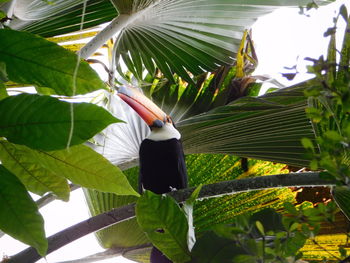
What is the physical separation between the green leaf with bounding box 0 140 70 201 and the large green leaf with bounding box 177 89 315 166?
21.9 inches

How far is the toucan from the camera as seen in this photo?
211 cm

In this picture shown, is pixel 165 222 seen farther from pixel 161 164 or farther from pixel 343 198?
pixel 161 164

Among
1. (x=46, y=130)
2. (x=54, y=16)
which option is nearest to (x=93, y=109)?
(x=46, y=130)

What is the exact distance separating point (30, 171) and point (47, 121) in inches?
6.5

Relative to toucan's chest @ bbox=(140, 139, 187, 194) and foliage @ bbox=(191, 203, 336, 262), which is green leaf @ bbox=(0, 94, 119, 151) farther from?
toucan's chest @ bbox=(140, 139, 187, 194)

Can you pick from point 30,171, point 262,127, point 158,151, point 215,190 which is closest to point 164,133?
point 158,151

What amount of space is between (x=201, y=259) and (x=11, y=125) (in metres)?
0.27

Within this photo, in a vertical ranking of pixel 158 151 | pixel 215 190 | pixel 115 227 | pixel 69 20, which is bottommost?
pixel 115 227

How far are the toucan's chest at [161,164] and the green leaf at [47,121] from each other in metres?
1.49

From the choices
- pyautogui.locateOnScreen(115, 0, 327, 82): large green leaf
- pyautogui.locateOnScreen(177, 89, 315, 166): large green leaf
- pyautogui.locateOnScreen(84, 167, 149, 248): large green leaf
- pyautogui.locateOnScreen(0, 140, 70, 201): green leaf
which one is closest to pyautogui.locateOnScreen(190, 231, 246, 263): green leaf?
pyautogui.locateOnScreen(0, 140, 70, 201): green leaf

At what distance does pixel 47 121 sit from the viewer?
0.61 metres

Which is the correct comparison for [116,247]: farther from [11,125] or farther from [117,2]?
A: [11,125]

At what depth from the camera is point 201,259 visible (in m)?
0.60

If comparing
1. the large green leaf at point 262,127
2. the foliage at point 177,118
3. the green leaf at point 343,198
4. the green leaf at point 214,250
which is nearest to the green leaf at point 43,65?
the foliage at point 177,118
